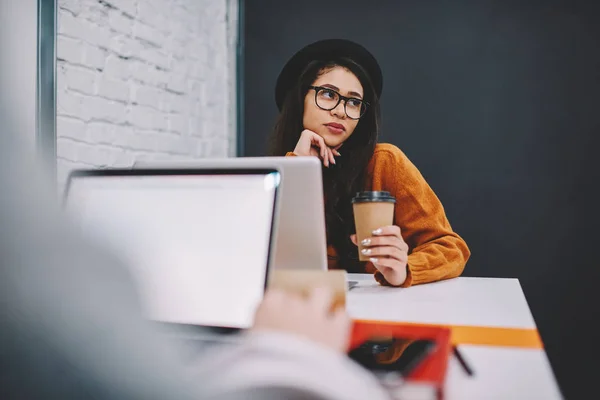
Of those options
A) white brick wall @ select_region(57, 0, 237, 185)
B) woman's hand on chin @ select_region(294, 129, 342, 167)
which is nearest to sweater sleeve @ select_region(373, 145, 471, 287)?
woman's hand on chin @ select_region(294, 129, 342, 167)

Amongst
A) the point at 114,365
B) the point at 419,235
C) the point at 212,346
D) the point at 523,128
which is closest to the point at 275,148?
the point at 419,235

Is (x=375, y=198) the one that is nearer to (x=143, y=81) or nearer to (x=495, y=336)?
(x=495, y=336)

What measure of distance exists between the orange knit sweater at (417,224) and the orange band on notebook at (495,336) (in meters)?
0.32

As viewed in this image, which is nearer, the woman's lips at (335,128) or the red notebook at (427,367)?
the red notebook at (427,367)

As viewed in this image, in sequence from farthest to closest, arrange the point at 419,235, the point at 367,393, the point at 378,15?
the point at 378,15 < the point at 419,235 < the point at 367,393

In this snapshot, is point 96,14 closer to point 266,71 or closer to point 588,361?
point 266,71

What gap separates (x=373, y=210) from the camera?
3.31 ft

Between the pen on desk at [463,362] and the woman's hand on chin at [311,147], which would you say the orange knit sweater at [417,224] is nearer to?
the woman's hand on chin at [311,147]

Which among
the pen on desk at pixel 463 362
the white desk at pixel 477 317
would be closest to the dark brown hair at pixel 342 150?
the white desk at pixel 477 317

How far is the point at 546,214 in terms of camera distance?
231cm

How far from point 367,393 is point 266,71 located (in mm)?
2452

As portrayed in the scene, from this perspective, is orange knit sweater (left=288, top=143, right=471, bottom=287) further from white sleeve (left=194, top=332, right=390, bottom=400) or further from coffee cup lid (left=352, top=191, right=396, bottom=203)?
white sleeve (left=194, top=332, right=390, bottom=400)

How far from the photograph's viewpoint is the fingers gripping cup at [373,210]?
3.30 ft

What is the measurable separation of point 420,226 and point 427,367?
94 cm
